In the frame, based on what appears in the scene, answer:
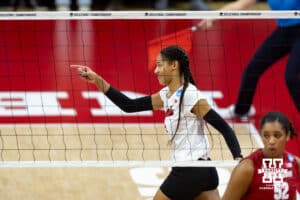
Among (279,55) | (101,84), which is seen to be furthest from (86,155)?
(101,84)

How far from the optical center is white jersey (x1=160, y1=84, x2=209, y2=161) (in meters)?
7.66

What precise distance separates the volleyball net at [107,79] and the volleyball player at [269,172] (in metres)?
1.10

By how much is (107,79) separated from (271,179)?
255 inches

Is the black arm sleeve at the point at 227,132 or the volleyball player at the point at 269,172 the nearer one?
the volleyball player at the point at 269,172

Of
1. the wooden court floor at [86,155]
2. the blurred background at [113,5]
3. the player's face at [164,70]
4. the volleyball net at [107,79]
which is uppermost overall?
the blurred background at [113,5]

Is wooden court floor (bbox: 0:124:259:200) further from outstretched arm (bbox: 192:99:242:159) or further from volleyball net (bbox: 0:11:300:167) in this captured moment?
outstretched arm (bbox: 192:99:242:159)

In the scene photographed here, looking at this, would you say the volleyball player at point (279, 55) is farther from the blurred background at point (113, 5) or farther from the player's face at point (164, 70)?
the blurred background at point (113, 5)

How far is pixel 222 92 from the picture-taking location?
12.5 metres

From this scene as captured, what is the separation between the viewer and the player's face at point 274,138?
21.3ft

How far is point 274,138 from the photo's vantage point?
651cm

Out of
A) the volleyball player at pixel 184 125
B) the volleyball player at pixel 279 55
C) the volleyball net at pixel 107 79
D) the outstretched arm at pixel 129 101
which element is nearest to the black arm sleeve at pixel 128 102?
the outstretched arm at pixel 129 101

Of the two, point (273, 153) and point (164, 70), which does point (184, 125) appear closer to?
point (164, 70)

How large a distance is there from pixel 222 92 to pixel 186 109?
4.85 metres

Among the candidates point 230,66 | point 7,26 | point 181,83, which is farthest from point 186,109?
point 7,26
